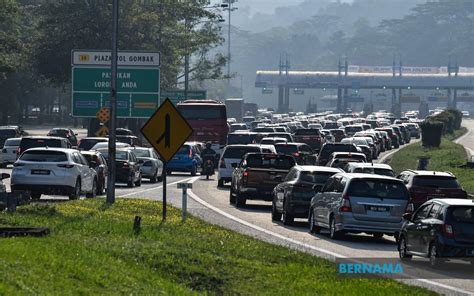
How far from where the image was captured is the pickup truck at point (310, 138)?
77938 mm

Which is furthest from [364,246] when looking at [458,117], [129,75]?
[458,117]

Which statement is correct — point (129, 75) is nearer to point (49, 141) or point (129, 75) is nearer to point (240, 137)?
point (49, 141)

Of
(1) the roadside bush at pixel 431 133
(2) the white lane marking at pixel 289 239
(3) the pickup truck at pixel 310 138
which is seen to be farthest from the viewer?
(1) the roadside bush at pixel 431 133

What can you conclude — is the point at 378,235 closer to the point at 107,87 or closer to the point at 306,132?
the point at 107,87

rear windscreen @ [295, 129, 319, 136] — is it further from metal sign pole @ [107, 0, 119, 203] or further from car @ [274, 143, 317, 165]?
metal sign pole @ [107, 0, 119, 203]

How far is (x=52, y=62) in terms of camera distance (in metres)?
91.6

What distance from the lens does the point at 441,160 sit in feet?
223

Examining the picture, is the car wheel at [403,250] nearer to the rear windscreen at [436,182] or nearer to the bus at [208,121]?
the rear windscreen at [436,182]

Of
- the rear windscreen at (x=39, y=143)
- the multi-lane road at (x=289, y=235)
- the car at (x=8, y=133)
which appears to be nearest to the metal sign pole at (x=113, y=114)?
the multi-lane road at (x=289, y=235)

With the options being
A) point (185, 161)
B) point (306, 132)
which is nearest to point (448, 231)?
point (185, 161)

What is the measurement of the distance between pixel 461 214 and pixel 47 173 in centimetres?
1651

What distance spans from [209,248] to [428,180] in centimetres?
1496

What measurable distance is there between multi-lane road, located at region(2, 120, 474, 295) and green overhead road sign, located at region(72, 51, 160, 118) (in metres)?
5.36

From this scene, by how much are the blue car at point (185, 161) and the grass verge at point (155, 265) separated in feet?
118
